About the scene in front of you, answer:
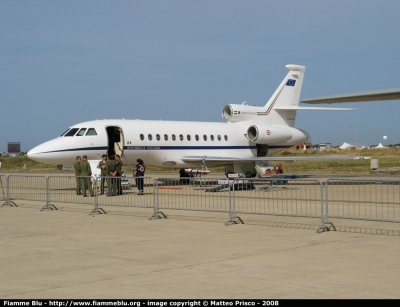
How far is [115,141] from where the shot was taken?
2414 cm

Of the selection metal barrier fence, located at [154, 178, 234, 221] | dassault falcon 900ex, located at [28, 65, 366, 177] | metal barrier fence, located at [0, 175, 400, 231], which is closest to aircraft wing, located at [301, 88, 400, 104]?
dassault falcon 900ex, located at [28, 65, 366, 177]

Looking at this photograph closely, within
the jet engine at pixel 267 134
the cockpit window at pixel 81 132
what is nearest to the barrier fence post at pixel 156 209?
the cockpit window at pixel 81 132

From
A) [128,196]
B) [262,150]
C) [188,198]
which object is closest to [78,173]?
[128,196]

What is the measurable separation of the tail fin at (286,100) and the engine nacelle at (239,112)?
32 cm

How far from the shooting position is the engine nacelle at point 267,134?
2795 cm

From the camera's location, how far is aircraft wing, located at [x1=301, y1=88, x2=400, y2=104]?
73.9ft

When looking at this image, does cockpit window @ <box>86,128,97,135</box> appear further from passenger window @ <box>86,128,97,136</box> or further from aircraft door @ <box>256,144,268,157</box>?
aircraft door @ <box>256,144,268,157</box>

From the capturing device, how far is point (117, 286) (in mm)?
6363

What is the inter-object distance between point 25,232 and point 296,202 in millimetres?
5872

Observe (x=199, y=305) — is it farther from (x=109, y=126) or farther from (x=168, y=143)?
(x=168, y=143)

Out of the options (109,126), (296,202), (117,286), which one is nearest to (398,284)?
(117,286)

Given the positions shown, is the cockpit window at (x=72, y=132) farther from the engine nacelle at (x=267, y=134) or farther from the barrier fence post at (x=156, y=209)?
the barrier fence post at (x=156, y=209)

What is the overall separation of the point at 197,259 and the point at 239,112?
2140 centimetres

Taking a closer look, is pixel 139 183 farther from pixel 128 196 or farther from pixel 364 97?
pixel 364 97
